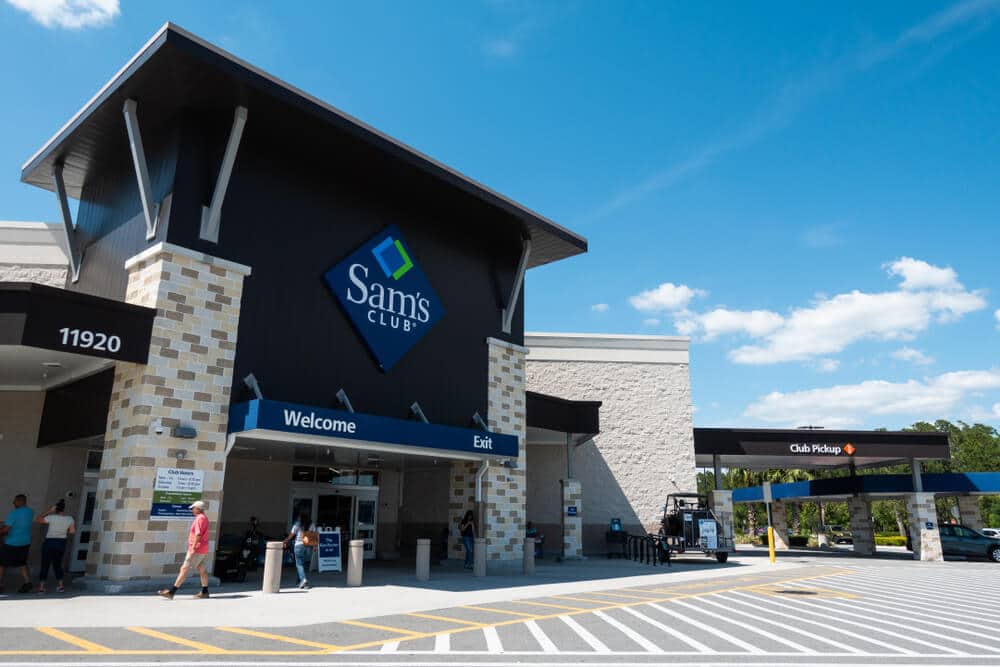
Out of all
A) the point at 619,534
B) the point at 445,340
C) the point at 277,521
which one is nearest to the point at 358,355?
the point at 445,340

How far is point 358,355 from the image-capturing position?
1722cm

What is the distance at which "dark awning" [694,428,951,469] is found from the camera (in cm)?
3105

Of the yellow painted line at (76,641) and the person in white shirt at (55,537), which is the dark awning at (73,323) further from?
the yellow painted line at (76,641)

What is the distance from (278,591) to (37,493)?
26.9 feet

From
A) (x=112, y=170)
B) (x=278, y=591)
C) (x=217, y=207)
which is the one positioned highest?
(x=112, y=170)

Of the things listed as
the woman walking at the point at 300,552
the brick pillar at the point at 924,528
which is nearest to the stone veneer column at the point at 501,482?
the woman walking at the point at 300,552

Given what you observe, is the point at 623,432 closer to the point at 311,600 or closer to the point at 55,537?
the point at 311,600

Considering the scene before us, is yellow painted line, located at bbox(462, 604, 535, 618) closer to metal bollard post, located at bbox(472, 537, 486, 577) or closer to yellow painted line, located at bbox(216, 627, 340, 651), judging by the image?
yellow painted line, located at bbox(216, 627, 340, 651)

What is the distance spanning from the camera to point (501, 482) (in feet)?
67.8

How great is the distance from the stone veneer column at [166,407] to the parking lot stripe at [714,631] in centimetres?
876

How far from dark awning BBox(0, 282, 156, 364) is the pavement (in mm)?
4291

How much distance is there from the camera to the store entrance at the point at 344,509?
72.5 feet

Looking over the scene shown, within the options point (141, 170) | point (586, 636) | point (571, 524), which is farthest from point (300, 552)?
point (571, 524)

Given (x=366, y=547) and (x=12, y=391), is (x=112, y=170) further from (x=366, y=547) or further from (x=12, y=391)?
(x=366, y=547)
